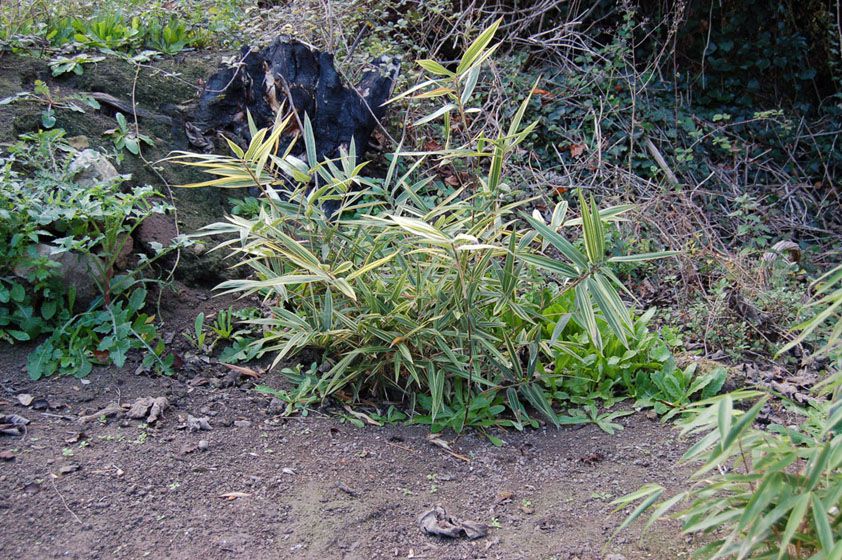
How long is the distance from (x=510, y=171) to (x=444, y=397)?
7.33 feet

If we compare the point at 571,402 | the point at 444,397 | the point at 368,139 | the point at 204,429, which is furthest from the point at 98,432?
the point at 368,139

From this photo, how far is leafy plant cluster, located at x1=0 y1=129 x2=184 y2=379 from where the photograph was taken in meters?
3.01

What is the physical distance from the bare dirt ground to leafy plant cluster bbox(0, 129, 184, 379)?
0.11 meters

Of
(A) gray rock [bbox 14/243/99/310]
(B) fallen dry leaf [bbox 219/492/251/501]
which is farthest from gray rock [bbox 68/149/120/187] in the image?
(B) fallen dry leaf [bbox 219/492/251/501]

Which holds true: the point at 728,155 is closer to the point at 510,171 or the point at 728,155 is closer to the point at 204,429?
the point at 510,171

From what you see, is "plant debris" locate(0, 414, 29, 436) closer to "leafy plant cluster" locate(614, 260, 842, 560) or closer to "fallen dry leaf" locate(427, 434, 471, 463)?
"fallen dry leaf" locate(427, 434, 471, 463)

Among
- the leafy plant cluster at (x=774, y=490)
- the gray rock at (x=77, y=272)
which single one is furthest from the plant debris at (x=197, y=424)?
the leafy plant cluster at (x=774, y=490)

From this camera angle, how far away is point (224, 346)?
11.1ft

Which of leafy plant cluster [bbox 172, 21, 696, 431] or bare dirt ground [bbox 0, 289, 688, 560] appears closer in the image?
bare dirt ground [bbox 0, 289, 688, 560]

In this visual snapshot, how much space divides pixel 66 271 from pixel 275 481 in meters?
1.37

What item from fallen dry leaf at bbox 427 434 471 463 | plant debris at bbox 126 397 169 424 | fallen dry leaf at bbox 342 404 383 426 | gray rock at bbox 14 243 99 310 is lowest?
fallen dry leaf at bbox 342 404 383 426

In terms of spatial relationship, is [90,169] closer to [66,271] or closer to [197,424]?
[66,271]

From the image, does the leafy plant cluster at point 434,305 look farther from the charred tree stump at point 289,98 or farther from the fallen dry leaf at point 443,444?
the charred tree stump at point 289,98

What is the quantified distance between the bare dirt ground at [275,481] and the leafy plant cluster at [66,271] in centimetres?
11
